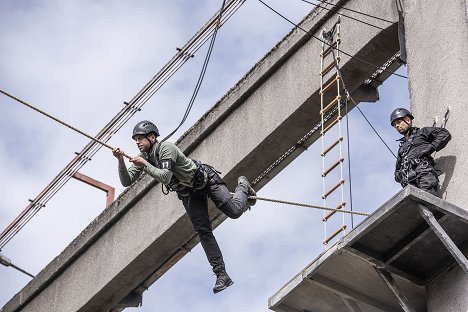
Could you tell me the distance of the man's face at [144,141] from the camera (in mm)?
13972

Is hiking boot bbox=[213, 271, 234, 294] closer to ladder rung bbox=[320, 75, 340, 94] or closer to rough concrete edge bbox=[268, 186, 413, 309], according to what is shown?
rough concrete edge bbox=[268, 186, 413, 309]

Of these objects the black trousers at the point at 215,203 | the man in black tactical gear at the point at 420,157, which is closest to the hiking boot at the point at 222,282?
the black trousers at the point at 215,203

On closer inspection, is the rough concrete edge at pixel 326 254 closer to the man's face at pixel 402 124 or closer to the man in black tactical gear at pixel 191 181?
the man in black tactical gear at pixel 191 181

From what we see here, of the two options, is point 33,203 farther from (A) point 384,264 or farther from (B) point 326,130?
(A) point 384,264

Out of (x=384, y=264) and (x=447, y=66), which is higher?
(x=447, y=66)

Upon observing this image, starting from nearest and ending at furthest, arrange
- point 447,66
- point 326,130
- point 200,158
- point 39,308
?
point 447,66
point 326,130
point 200,158
point 39,308

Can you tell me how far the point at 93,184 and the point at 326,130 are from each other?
5.11 metres

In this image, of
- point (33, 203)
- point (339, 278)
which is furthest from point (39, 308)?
point (339, 278)

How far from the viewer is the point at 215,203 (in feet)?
47.2

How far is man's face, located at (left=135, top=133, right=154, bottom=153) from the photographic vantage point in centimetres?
1397

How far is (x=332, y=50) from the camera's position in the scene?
16688mm

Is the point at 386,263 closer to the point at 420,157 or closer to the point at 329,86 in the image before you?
the point at 420,157

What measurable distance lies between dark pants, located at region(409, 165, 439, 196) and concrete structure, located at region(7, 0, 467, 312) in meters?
2.06

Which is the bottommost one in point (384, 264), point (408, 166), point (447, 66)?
point (384, 264)
